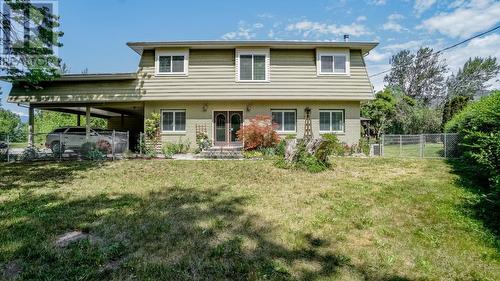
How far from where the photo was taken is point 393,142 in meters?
16.4

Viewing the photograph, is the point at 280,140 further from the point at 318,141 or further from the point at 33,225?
the point at 33,225

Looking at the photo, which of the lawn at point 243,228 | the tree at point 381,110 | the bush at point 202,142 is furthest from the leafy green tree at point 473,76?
the lawn at point 243,228

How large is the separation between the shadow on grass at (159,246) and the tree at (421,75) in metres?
45.4

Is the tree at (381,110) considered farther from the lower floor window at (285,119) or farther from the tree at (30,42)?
the tree at (30,42)

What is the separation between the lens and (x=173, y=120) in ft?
56.1

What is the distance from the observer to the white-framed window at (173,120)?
55.9ft

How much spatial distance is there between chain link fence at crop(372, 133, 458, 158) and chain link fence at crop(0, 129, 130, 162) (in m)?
12.7

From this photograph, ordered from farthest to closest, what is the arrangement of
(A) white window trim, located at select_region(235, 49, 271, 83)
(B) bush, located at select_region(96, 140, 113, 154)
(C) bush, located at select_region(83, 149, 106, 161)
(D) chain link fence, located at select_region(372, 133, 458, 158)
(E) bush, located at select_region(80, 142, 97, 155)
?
(A) white window trim, located at select_region(235, 49, 271, 83), (D) chain link fence, located at select_region(372, 133, 458, 158), (B) bush, located at select_region(96, 140, 113, 154), (E) bush, located at select_region(80, 142, 97, 155), (C) bush, located at select_region(83, 149, 106, 161)

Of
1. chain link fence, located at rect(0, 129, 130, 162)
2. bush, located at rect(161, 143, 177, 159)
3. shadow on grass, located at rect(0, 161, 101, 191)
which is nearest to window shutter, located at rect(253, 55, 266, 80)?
bush, located at rect(161, 143, 177, 159)

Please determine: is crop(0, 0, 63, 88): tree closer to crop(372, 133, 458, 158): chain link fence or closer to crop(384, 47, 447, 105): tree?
crop(372, 133, 458, 158): chain link fence

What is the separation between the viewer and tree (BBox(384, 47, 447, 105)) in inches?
1788

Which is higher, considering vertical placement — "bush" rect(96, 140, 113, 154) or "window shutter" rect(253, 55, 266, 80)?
"window shutter" rect(253, 55, 266, 80)

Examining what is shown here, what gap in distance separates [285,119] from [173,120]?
5.96 metres

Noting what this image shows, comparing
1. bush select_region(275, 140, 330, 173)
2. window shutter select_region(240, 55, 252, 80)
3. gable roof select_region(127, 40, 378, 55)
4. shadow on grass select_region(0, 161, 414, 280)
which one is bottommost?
shadow on grass select_region(0, 161, 414, 280)
